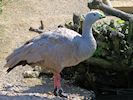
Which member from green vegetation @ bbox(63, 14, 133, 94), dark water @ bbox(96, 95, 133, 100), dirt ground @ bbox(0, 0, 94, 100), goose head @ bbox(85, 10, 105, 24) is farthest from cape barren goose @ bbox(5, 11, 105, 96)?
dark water @ bbox(96, 95, 133, 100)

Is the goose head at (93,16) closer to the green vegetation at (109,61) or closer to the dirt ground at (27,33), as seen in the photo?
the green vegetation at (109,61)

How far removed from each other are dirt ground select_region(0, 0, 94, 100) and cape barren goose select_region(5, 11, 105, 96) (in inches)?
21.3

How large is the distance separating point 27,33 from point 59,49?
165 inches

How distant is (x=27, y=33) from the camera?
1091cm

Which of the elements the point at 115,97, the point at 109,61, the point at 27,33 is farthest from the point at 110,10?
the point at 27,33

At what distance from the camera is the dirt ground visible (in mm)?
7816

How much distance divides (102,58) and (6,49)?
2558mm

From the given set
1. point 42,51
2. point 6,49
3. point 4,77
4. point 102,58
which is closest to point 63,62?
point 42,51

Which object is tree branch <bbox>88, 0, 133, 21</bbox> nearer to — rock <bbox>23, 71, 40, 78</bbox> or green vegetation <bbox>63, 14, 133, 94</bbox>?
green vegetation <bbox>63, 14, 133, 94</bbox>

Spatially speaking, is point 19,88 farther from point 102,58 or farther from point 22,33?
point 22,33

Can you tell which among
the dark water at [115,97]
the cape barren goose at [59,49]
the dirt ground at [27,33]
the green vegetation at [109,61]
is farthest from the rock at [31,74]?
the cape barren goose at [59,49]

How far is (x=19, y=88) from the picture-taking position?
8.09 metres

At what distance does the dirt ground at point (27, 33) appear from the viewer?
7.82 meters

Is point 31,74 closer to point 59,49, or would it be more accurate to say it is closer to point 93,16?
point 59,49
